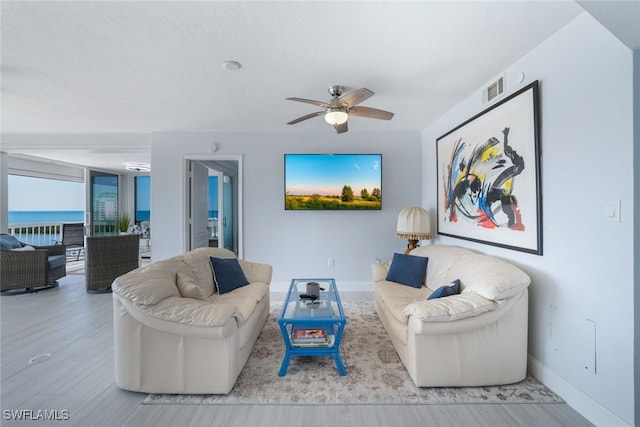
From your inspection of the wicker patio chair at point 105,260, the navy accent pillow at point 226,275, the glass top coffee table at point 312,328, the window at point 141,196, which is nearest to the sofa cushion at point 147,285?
the navy accent pillow at point 226,275

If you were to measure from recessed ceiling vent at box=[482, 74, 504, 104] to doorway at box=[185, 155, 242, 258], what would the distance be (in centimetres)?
325

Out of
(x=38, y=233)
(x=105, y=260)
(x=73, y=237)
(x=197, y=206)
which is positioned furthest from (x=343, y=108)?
(x=38, y=233)

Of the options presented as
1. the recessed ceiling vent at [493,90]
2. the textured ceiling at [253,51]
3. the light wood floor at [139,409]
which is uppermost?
the textured ceiling at [253,51]

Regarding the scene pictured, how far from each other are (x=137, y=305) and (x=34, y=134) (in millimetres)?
4630

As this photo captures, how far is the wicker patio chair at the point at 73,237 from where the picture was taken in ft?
20.4

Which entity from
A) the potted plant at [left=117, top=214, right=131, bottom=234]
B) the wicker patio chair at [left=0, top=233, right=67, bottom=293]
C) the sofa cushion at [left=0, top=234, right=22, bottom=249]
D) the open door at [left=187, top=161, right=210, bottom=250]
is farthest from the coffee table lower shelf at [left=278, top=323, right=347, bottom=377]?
the potted plant at [left=117, top=214, right=131, bottom=234]

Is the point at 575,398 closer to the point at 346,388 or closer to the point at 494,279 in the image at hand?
the point at 494,279

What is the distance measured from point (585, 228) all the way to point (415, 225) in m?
1.83

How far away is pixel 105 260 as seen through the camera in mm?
3916

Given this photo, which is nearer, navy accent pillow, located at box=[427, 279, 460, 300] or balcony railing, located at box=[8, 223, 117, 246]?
navy accent pillow, located at box=[427, 279, 460, 300]

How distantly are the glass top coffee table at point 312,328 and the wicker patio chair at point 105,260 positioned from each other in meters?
3.37

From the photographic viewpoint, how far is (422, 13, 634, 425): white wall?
1.39 metres

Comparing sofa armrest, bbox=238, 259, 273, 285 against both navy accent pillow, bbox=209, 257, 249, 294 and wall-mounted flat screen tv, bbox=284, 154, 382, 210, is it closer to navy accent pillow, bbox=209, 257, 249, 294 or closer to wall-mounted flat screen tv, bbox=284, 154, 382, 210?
navy accent pillow, bbox=209, 257, 249, 294

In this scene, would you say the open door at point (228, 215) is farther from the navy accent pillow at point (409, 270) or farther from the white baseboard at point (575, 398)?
the white baseboard at point (575, 398)
